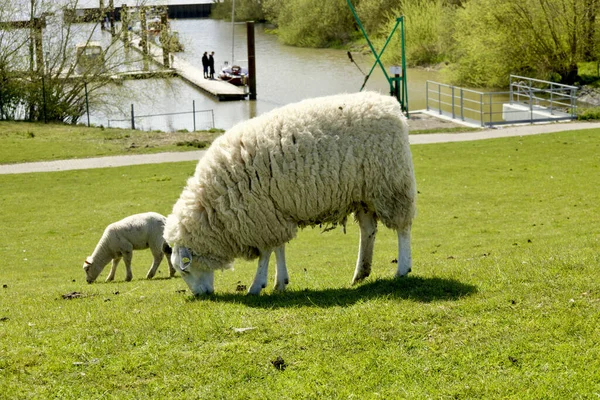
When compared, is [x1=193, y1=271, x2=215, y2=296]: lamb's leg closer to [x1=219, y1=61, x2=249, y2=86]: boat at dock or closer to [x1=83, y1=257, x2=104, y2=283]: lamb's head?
[x1=83, y1=257, x2=104, y2=283]: lamb's head

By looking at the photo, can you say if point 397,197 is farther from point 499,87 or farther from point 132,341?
point 499,87

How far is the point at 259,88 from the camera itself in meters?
48.8

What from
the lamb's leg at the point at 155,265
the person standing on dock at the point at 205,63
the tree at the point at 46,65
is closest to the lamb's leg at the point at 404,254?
the lamb's leg at the point at 155,265

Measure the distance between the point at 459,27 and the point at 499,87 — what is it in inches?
184

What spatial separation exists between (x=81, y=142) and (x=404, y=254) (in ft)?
71.8

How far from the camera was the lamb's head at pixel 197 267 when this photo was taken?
27.5ft

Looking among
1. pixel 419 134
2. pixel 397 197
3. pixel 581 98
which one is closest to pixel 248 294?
pixel 397 197

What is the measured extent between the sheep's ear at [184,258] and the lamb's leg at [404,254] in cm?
222

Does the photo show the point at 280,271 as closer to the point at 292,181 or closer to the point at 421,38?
the point at 292,181

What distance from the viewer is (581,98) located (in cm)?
3653

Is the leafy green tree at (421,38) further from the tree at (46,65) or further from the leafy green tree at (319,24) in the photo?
the tree at (46,65)

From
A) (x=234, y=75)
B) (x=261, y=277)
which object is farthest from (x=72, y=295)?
(x=234, y=75)

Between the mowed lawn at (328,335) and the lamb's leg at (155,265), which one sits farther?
the lamb's leg at (155,265)

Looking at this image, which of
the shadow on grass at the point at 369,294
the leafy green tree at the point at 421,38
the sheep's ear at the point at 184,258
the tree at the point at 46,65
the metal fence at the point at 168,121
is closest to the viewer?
the shadow on grass at the point at 369,294
